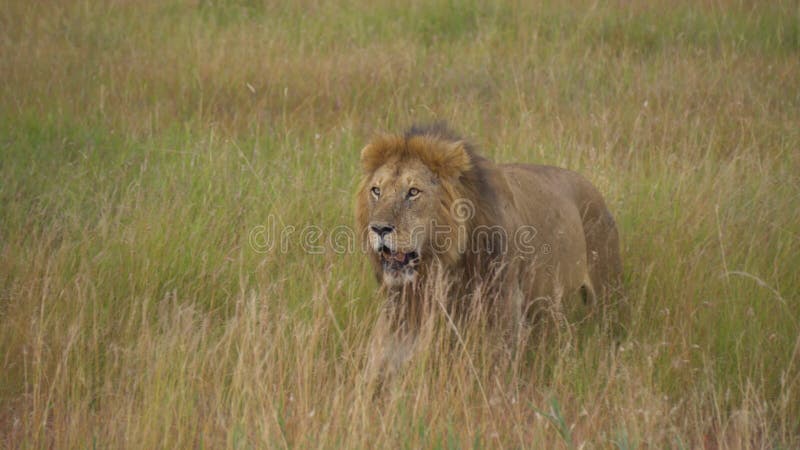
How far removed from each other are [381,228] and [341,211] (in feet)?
6.25

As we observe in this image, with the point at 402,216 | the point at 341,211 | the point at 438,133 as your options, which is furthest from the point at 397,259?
the point at 341,211

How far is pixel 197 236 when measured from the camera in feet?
17.2

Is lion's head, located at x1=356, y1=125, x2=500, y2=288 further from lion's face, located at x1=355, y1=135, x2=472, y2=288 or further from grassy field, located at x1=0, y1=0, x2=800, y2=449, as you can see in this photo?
grassy field, located at x1=0, y1=0, x2=800, y2=449

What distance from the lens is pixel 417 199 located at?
13.5 ft

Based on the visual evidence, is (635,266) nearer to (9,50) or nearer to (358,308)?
(358,308)

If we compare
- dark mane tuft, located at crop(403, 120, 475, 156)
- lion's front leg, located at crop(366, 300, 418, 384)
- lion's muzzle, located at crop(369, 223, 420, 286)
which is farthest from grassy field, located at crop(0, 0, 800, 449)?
dark mane tuft, located at crop(403, 120, 475, 156)

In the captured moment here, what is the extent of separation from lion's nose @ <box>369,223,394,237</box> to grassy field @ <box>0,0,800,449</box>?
1.22 ft

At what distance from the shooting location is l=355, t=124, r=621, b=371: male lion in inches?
161

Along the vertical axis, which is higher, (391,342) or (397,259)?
(397,259)

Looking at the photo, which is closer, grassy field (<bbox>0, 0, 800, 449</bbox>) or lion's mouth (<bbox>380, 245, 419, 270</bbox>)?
grassy field (<bbox>0, 0, 800, 449</bbox>)

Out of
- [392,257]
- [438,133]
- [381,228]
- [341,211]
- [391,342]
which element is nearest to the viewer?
[381,228]

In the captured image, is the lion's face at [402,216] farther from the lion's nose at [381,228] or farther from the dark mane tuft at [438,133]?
the dark mane tuft at [438,133]

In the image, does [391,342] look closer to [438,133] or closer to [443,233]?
[443,233]

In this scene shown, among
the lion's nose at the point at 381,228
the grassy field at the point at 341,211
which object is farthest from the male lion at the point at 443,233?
the grassy field at the point at 341,211
